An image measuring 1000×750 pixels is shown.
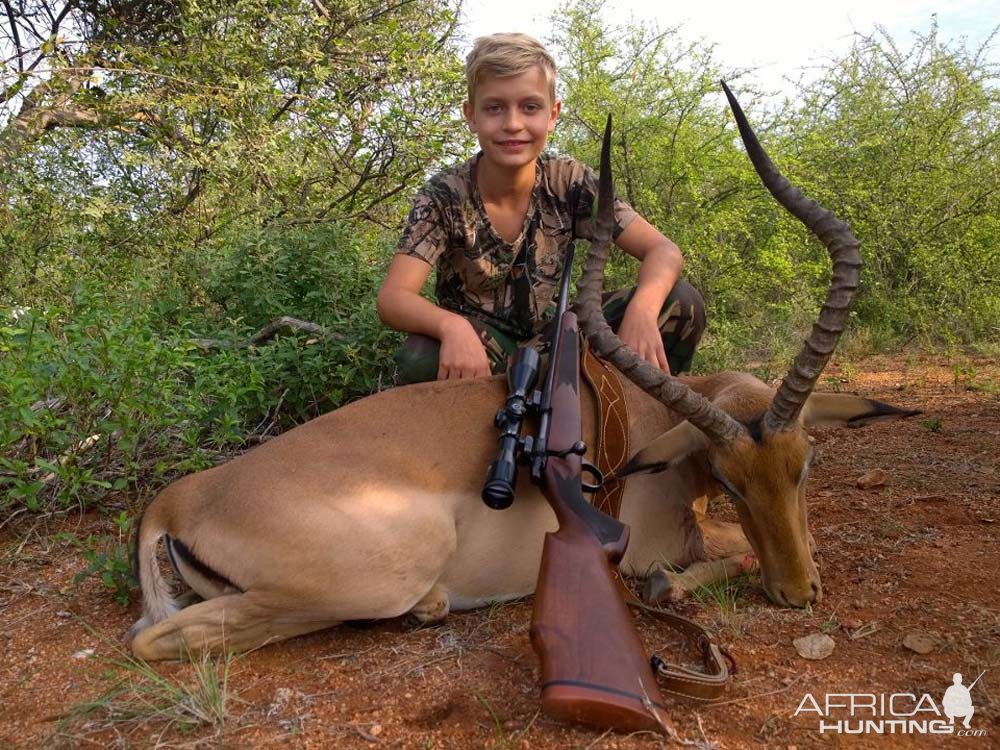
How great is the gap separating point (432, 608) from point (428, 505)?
0.46m

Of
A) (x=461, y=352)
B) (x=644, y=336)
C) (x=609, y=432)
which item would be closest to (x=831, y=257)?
(x=644, y=336)

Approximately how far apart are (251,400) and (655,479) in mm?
2909

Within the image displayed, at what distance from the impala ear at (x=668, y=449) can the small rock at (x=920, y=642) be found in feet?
3.47

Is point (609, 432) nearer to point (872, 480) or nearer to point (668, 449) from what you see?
point (668, 449)

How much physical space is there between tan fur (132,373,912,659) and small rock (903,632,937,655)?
0.42m

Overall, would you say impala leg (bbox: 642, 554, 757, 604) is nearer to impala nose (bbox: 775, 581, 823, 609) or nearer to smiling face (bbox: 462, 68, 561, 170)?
impala nose (bbox: 775, 581, 823, 609)

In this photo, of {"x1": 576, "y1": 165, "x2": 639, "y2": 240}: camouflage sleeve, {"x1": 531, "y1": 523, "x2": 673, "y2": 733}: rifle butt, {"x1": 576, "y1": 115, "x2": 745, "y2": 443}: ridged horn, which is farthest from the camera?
{"x1": 576, "y1": 165, "x2": 639, "y2": 240}: camouflage sleeve

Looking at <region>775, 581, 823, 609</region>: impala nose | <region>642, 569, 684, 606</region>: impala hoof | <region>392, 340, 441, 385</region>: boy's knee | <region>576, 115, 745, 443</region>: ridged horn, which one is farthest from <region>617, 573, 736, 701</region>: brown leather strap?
<region>392, 340, 441, 385</region>: boy's knee

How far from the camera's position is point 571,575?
245cm

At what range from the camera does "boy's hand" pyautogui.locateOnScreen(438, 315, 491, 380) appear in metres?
3.90

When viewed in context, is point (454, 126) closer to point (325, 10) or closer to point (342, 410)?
point (325, 10)

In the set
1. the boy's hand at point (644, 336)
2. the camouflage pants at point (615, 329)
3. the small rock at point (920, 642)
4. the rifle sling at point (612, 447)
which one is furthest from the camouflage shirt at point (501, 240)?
the small rock at point (920, 642)

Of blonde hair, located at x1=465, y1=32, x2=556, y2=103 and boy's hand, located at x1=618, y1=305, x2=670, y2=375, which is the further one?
blonde hair, located at x1=465, y1=32, x2=556, y2=103

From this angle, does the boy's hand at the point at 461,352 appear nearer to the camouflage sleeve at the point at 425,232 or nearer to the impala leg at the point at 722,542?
the camouflage sleeve at the point at 425,232
